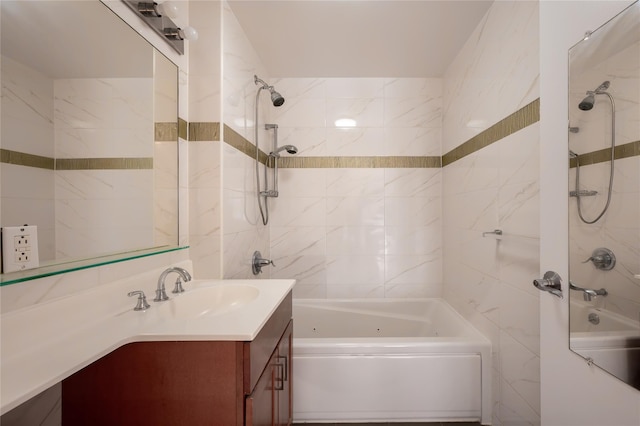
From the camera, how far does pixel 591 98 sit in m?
0.76

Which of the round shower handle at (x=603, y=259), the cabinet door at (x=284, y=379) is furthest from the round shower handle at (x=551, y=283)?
the cabinet door at (x=284, y=379)

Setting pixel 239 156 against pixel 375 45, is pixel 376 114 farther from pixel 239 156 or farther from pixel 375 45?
pixel 239 156

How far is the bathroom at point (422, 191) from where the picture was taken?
34.8 inches

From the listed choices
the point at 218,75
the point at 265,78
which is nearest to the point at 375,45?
the point at 265,78

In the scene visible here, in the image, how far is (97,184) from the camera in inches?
37.7

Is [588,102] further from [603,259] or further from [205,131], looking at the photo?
[205,131]

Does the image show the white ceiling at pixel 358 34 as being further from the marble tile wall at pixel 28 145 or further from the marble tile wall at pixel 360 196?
the marble tile wall at pixel 28 145

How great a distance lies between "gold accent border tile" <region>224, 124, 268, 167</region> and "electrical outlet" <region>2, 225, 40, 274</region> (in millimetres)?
979

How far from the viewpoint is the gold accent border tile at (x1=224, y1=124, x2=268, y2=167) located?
1.60 meters

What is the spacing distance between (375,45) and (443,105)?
0.87m

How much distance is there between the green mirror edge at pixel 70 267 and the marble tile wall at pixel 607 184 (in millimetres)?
1491

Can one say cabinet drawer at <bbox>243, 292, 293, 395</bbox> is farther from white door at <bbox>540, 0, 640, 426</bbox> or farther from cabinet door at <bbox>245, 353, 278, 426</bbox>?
white door at <bbox>540, 0, 640, 426</bbox>

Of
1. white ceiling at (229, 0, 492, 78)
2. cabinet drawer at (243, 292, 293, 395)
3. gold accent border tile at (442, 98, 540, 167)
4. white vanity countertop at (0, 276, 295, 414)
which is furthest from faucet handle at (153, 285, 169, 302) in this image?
gold accent border tile at (442, 98, 540, 167)

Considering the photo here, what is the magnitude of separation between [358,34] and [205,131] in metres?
1.26
